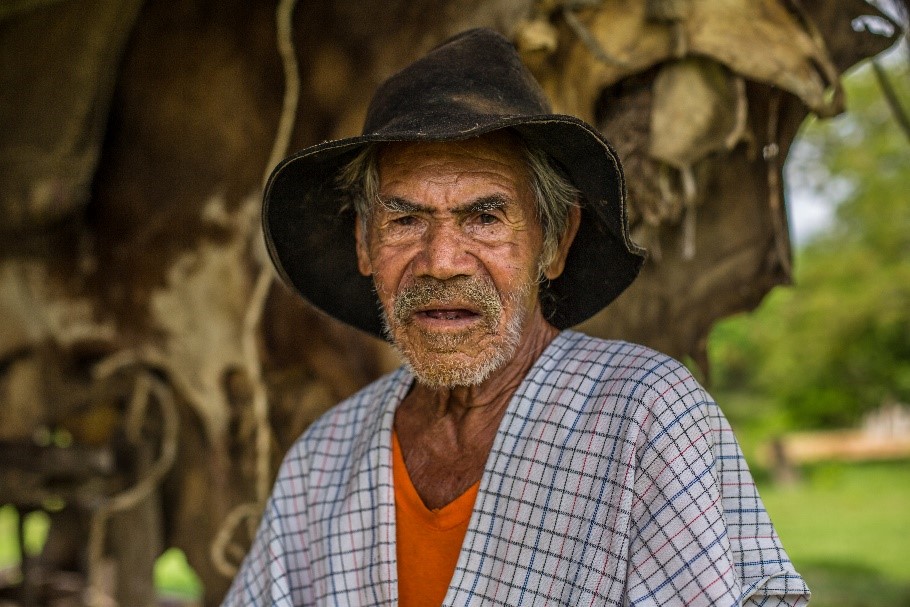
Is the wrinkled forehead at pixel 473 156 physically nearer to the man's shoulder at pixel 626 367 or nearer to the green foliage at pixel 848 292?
the man's shoulder at pixel 626 367

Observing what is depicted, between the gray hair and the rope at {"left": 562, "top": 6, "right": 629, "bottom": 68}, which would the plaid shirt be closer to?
the gray hair

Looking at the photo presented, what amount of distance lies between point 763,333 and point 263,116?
1185cm

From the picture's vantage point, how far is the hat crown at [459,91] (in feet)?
5.36

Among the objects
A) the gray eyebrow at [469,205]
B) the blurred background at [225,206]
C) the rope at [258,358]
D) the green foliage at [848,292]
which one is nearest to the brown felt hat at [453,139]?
the gray eyebrow at [469,205]

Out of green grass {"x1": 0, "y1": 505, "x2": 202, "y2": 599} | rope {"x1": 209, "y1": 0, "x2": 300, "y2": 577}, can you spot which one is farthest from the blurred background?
green grass {"x1": 0, "y1": 505, "x2": 202, "y2": 599}

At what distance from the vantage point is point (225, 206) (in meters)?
2.98

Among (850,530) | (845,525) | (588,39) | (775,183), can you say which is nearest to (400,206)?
(588,39)

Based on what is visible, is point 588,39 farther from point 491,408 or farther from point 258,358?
point 258,358

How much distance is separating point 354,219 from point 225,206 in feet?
3.36

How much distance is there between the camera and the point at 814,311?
12367 millimetres

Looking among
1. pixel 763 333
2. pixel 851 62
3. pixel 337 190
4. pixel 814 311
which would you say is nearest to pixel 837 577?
pixel 814 311

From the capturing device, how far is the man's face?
1686 millimetres

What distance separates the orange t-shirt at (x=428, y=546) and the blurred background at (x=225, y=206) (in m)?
1.07

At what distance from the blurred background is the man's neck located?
0.83 meters
